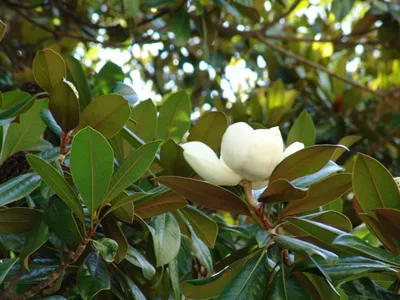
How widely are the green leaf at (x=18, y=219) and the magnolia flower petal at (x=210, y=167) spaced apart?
251 mm

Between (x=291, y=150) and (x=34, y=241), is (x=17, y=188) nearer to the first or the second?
(x=34, y=241)

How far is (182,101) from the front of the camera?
1.15 metres

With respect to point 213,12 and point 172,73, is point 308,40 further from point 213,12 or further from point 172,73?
point 172,73

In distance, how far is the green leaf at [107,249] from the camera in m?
0.77

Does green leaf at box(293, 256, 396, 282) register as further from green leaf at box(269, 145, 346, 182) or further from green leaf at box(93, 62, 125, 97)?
green leaf at box(93, 62, 125, 97)

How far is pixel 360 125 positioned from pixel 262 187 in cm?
151

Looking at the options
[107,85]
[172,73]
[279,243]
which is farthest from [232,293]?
[172,73]

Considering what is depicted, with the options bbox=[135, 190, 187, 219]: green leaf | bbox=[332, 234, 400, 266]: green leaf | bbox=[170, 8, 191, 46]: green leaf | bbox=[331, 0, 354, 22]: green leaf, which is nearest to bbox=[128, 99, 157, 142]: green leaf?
bbox=[135, 190, 187, 219]: green leaf

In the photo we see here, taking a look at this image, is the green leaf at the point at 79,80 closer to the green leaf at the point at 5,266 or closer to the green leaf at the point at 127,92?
the green leaf at the point at 127,92

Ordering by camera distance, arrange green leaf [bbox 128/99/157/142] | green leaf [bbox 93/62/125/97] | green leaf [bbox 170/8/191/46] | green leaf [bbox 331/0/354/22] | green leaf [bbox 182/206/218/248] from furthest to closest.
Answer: green leaf [bbox 331/0/354/22] < green leaf [bbox 170/8/191/46] < green leaf [bbox 93/62/125/97] < green leaf [bbox 128/99/157/142] < green leaf [bbox 182/206/218/248]

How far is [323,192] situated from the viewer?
92 centimetres

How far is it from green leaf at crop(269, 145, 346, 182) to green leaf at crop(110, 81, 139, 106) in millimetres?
333

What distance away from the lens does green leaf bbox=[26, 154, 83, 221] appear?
2.60ft

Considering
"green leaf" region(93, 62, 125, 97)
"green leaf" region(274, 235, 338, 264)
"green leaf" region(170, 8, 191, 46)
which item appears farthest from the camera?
"green leaf" region(170, 8, 191, 46)
